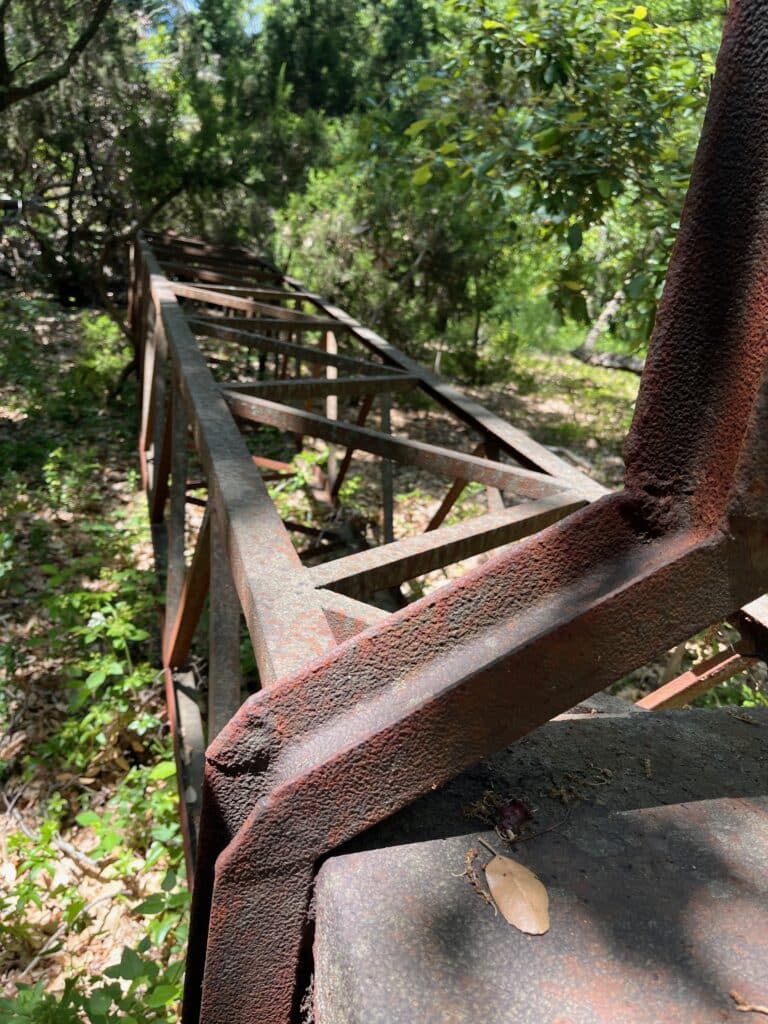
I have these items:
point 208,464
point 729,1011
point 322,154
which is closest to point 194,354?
point 208,464

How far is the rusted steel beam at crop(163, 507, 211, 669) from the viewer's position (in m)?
2.16

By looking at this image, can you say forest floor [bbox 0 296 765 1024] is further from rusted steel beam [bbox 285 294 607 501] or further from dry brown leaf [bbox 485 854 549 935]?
rusted steel beam [bbox 285 294 607 501]

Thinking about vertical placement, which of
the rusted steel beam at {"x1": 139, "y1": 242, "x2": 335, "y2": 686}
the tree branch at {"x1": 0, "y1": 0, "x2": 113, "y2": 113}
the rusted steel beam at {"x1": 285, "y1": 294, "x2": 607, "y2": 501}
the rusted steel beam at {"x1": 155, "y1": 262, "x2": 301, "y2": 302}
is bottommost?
the rusted steel beam at {"x1": 285, "y1": 294, "x2": 607, "y2": 501}

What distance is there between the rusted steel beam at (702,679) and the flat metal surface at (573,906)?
0.71 metres

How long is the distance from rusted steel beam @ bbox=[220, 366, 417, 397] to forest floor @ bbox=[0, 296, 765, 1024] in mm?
1484

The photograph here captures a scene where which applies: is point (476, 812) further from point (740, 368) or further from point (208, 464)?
point (208, 464)

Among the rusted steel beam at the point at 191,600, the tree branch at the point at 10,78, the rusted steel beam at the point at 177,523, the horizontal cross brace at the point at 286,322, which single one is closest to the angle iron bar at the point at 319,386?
the rusted steel beam at the point at 177,523

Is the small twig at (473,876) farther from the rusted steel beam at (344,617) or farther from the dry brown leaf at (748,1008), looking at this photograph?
the rusted steel beam at (344,617)

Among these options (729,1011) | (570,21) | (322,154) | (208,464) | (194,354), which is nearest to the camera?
(729,1011)

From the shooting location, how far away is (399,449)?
2682mm

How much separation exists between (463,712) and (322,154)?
1213 centimetres

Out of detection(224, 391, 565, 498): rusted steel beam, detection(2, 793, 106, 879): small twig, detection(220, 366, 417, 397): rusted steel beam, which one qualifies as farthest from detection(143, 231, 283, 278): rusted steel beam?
detection(2, 793, 106, 879): small twig

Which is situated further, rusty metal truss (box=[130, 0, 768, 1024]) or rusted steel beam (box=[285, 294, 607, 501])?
rusted steel beam (box=[285, 294, 607, 501])

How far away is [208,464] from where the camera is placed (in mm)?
2133
